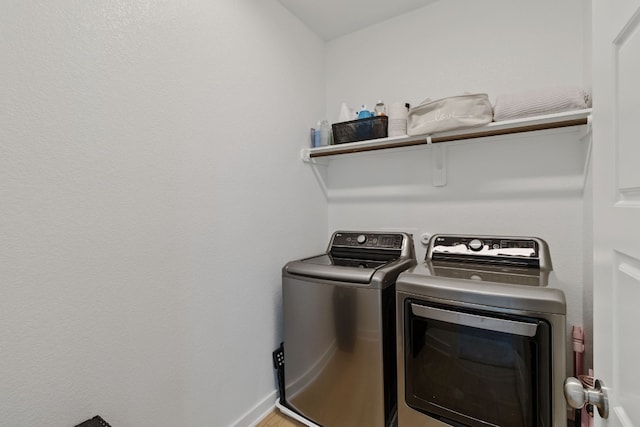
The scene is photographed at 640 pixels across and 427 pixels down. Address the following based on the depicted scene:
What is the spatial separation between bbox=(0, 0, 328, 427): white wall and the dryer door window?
86 cm

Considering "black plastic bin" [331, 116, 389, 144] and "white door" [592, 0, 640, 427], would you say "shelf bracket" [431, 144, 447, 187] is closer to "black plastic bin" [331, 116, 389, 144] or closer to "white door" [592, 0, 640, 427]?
"black plastic bin" [331, 116, 389, 144]

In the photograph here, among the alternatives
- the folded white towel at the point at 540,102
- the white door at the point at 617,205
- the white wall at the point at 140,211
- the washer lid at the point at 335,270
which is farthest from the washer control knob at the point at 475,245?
the white wall at the point at 140,211

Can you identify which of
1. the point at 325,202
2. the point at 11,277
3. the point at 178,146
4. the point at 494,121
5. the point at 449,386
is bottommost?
the point at 449,386

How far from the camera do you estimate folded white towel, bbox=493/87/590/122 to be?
4.14ft

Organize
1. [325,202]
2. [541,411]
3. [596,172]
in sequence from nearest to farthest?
[596,172] < [541,411] < [325,202]

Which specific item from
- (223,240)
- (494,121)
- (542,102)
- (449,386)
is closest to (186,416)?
(223,240)

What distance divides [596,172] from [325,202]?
1702 millimetres

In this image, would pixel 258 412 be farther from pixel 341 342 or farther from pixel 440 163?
pixel 440 163

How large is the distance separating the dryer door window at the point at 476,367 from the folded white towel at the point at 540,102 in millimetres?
949

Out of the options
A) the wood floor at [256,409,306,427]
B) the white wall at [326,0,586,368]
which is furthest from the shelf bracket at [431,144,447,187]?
→ the wood floor at [256,409,306,427]

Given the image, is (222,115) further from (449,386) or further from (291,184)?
(449,386)

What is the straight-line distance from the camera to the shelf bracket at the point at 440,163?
1.80 metres

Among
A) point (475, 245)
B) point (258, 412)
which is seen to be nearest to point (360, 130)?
point (475, 245)

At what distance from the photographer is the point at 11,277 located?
31.4 inches
